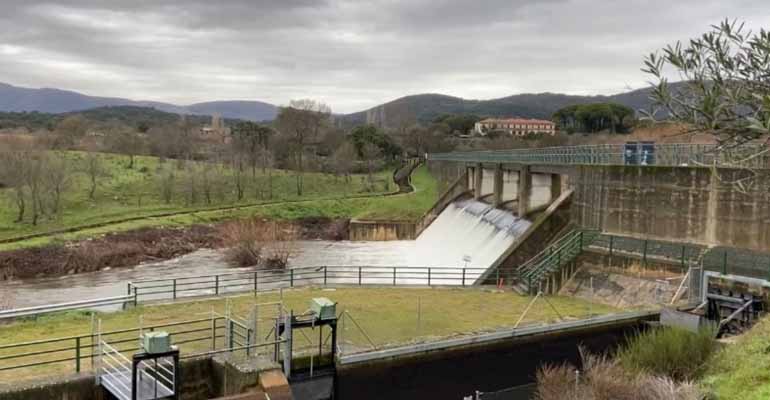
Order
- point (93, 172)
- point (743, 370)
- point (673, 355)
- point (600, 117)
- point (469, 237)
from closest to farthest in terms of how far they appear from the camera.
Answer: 1. point (743, 370)
2. point (673, 355)
3. point (469, 237)
4. point (93, 172)
5. point (600, 117)

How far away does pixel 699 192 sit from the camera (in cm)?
2197

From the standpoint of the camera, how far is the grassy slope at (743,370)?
1015cm

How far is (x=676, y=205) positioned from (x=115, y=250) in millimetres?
35090

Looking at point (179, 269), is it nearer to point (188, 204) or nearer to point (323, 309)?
point (188, 204)

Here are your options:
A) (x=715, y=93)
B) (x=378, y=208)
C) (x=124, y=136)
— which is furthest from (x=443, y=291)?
(x=124, y=136)

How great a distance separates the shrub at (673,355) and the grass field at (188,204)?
39383 mm

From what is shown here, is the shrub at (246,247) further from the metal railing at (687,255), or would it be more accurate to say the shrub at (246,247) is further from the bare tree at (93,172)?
the bare tree at (93,172)

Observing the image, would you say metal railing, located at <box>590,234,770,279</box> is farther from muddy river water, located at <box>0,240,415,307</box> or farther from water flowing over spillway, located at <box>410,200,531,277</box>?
muddy river water, located at <box>0,240,415,307</box>

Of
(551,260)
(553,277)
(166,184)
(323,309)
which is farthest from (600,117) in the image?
(323,309)

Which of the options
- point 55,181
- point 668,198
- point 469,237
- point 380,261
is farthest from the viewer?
point 55,181

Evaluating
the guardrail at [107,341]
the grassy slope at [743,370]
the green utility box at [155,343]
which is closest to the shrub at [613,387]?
the grassy slope at [743,370]

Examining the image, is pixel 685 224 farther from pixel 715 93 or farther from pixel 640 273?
pixel 715 93

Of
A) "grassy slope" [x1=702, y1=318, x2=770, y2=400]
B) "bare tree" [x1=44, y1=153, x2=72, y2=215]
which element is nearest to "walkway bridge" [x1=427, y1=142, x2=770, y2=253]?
"grassy slope" [x1=702, y1=318, x2=770, y2=400]

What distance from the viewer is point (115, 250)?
137 feet
